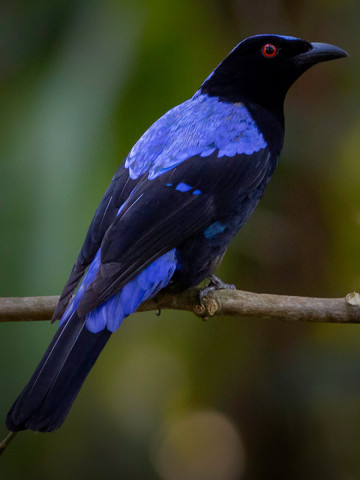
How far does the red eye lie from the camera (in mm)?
4047

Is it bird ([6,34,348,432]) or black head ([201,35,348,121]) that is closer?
bird ([6,34,348,432])

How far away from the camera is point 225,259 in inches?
168

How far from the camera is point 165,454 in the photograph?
457 centimetres

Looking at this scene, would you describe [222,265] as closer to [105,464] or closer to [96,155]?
[96,155]

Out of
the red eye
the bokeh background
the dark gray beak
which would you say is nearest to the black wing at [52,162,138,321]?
the bokeh background

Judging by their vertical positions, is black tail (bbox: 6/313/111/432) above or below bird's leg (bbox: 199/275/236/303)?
above

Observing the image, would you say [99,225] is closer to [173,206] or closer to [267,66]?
[173,206]

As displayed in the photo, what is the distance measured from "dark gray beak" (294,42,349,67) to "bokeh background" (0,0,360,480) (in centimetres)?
51

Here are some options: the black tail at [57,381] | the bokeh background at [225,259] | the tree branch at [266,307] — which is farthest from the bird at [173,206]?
the bokeh background at [225,259]

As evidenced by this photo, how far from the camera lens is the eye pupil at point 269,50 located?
405 centimetres

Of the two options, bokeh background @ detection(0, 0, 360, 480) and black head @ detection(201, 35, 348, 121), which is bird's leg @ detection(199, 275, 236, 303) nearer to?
bokeh background @ detection(0, 0, 360, 480)

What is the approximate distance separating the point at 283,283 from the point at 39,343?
1621 mm

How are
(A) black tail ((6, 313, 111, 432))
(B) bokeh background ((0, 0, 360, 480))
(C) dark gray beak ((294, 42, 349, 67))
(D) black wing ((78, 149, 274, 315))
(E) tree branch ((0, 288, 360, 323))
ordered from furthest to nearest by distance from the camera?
(C) dark gray beak ((294, 42, 349, 67)) → (B) bokeh background ((0, 0, 360, 480)) → (E) tree branch ((0, 288, 360, 323)) → (D) black wing ((78, 149, 274, 315)) → (A) black tail ((6, 313, 111, 432))

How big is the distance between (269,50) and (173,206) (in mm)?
1353
